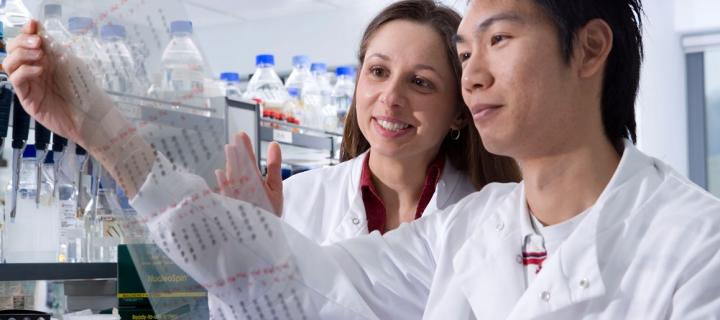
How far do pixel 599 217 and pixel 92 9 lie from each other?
0.78 metres

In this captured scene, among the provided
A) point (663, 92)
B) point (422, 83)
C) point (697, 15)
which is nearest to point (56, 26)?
point (422, 83)

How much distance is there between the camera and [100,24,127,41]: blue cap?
1130mm

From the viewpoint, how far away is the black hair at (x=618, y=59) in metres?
1.40

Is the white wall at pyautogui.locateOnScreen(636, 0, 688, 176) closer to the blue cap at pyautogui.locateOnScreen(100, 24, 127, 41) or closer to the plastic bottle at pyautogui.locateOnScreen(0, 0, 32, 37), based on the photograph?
the plastic bottle at pyautogui.locateOnScreen(0, 0, 32, 37)

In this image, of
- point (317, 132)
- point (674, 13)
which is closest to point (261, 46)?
point (674, 13)

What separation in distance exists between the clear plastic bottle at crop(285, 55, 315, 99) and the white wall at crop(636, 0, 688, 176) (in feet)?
6.68

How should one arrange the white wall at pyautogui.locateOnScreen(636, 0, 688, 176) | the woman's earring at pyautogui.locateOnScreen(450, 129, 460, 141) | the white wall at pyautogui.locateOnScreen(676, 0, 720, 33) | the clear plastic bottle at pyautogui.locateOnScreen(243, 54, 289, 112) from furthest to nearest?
1. the white wall at pyautogui.locateOnScreen(676, 0, 720, 33)
2. the white wall at pyautogui.locateOnScreen(636, 0, 688, 176)
3. the clear plastic bottle at pyautogui.locateOnScreen(243, 54, 289, 112)
4. the woman's earring at pyautogui.locateOnScreen(450, 129, 460, 141)

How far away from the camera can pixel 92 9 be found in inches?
45.0

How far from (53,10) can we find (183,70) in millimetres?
194

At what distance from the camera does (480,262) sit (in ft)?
4.83

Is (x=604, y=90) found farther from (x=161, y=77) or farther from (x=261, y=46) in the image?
(x=261, y=46)

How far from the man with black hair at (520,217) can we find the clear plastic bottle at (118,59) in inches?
1.6

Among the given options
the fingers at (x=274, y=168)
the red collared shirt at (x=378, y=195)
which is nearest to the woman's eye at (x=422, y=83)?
Answer: the red collared shirt at (x=378, y=195)

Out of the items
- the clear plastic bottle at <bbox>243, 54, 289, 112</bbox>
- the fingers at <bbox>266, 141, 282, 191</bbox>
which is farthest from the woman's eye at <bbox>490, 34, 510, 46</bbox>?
the clear plastic bottle at <bbox>243, 54, 289, 112</bbox>
